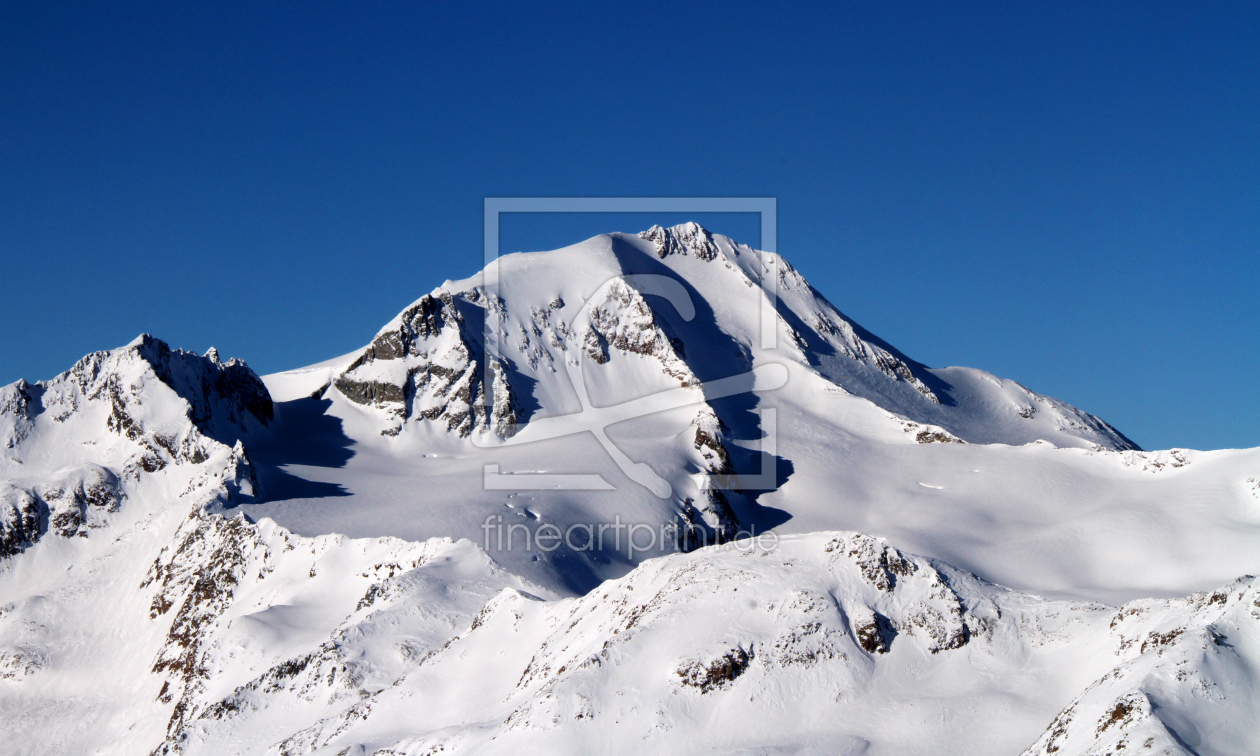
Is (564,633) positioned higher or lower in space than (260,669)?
higher

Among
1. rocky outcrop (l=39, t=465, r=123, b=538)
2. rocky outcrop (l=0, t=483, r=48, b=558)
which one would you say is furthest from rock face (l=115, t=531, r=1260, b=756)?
rocky outcrop (l=0, t=483, r=48, b=558)

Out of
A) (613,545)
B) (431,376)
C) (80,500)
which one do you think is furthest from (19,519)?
(613,545)

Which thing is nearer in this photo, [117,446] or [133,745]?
[133,745]

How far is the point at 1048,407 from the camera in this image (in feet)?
320

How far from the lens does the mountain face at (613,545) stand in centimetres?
2389

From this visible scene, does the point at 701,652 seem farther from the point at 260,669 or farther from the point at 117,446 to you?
the point at 117,446

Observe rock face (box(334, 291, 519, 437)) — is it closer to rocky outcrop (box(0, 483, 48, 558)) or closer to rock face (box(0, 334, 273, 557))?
rock face (box(0, 334, 273, 557))

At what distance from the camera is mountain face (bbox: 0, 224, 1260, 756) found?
78.4 ft

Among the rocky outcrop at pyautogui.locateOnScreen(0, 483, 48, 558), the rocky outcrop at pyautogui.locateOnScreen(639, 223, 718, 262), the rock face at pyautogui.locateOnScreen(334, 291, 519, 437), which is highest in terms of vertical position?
the rocky outcrop at pyautogui.locateOnScreen(639, 223, 718, 262)

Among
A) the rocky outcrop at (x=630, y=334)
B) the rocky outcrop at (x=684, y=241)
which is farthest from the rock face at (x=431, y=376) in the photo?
the rocky outcrop at (x=684, y=241)

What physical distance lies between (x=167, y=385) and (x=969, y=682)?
5724cm

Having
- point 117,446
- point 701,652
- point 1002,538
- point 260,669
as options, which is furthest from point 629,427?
point 701,652

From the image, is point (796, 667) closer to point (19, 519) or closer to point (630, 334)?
point (19, 519)

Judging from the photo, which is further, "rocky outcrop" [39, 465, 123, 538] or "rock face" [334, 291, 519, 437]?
"rock face" [334, 291, 519, 437]
